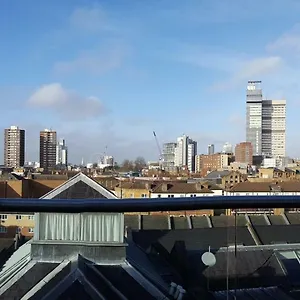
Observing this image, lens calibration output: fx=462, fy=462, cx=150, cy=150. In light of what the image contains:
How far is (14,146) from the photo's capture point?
420 feet

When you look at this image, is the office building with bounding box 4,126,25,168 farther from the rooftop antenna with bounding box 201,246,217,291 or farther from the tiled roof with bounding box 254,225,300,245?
the rooftop antenna with bounding box 201,246,217,291

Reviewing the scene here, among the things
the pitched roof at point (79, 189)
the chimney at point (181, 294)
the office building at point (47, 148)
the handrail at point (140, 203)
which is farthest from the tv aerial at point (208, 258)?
the office building at point (47, 148)

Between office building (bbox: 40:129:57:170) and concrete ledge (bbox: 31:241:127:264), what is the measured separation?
141747mm

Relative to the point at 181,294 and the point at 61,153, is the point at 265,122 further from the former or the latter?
the point at 181,294

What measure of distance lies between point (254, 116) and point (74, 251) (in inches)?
6163

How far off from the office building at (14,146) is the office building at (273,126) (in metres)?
77.0

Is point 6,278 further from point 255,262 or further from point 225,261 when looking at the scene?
point 255,262

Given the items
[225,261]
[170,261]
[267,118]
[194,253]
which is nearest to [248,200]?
[225,261]

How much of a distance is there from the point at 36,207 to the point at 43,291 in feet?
1.75

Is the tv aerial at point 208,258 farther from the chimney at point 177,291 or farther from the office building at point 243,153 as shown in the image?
the office building at point 243,153

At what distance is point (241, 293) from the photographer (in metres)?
2.10

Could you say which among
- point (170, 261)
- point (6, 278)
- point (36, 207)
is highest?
point (36, 207)

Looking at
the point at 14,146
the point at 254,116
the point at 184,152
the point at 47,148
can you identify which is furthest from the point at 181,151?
the point at 14,146

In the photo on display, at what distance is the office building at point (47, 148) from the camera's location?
144 metres
